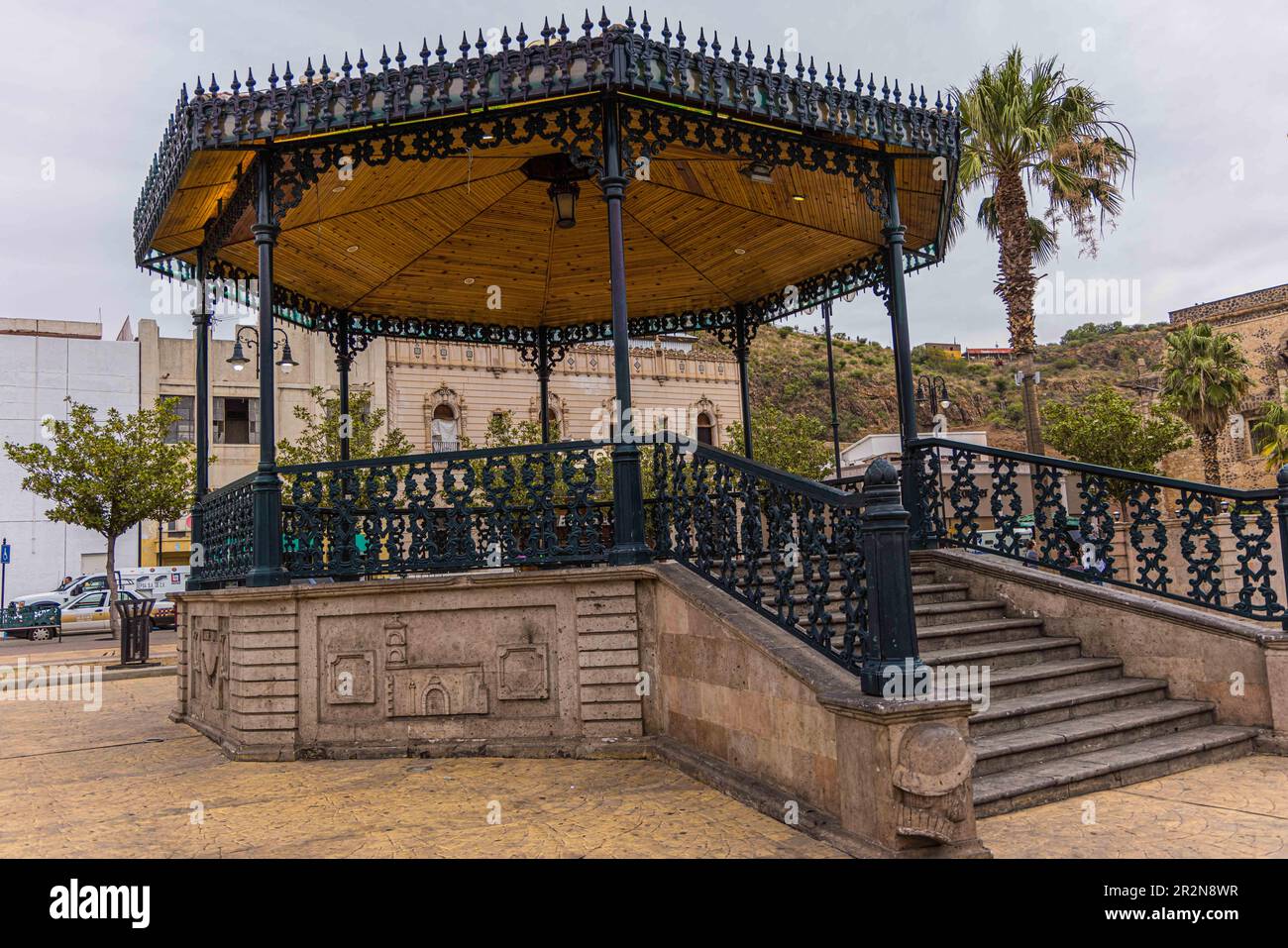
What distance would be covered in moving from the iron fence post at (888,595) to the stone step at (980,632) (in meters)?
2.30

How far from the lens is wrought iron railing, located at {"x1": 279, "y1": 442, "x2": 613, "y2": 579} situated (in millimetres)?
7484

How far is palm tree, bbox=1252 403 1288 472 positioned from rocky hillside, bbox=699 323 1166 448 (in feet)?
113

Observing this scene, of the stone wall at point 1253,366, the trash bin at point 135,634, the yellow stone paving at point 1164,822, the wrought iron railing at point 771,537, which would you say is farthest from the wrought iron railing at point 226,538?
the stone wall at point 1253,366

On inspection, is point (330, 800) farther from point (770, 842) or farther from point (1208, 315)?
point (1208, 315)

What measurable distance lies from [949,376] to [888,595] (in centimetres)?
8291

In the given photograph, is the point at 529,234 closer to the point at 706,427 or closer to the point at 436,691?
the point at 436,691

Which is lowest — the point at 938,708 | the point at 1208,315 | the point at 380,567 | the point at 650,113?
the point at 938,708

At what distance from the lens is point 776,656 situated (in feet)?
18.1

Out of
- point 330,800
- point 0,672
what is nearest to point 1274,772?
point 330,800

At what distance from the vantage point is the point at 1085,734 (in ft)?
19.8

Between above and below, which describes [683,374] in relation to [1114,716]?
above

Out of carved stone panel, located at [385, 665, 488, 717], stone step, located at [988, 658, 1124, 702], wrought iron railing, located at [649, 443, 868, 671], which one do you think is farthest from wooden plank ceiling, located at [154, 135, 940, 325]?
stone step, located at [988, 658, 1124, 702]

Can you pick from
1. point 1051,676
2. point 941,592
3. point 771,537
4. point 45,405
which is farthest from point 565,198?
point 45,405

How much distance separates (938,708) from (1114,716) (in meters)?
2.85
